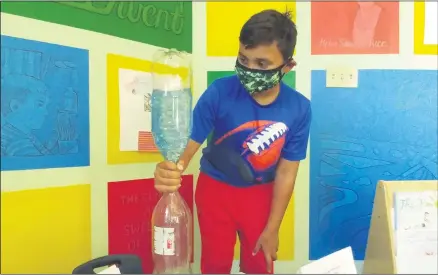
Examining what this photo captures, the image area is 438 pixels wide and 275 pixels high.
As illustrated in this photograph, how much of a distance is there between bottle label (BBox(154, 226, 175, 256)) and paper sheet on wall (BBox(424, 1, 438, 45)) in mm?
1239

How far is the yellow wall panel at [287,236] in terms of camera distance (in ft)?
5.90

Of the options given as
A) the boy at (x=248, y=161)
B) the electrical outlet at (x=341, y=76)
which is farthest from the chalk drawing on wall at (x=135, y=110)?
the electrical outlet at (x=341, y=76)

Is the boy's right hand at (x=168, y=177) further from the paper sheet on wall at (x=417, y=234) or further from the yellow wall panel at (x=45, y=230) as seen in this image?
the paper sheet on wall at (x=417, y=234)

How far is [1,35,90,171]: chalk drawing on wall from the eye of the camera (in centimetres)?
114

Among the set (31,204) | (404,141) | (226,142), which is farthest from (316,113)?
(31,204)

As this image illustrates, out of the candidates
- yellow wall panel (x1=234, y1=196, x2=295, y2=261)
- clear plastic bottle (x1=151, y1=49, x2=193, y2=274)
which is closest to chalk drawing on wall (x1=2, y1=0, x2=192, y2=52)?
clear plastic bottle (x1=151, y1=49, x2=193, y2=274)

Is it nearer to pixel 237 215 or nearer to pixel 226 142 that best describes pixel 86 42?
pixel 226 142

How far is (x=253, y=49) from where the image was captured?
1284 millimetres

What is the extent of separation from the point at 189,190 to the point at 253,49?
0.73 metres

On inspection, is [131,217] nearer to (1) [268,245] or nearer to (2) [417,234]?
(1) [268,245]

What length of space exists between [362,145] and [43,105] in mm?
1192

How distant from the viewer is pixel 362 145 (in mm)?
1796

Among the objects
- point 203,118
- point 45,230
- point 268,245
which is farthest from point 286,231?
point 45,230

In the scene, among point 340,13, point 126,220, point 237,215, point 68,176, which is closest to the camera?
point 68,176
